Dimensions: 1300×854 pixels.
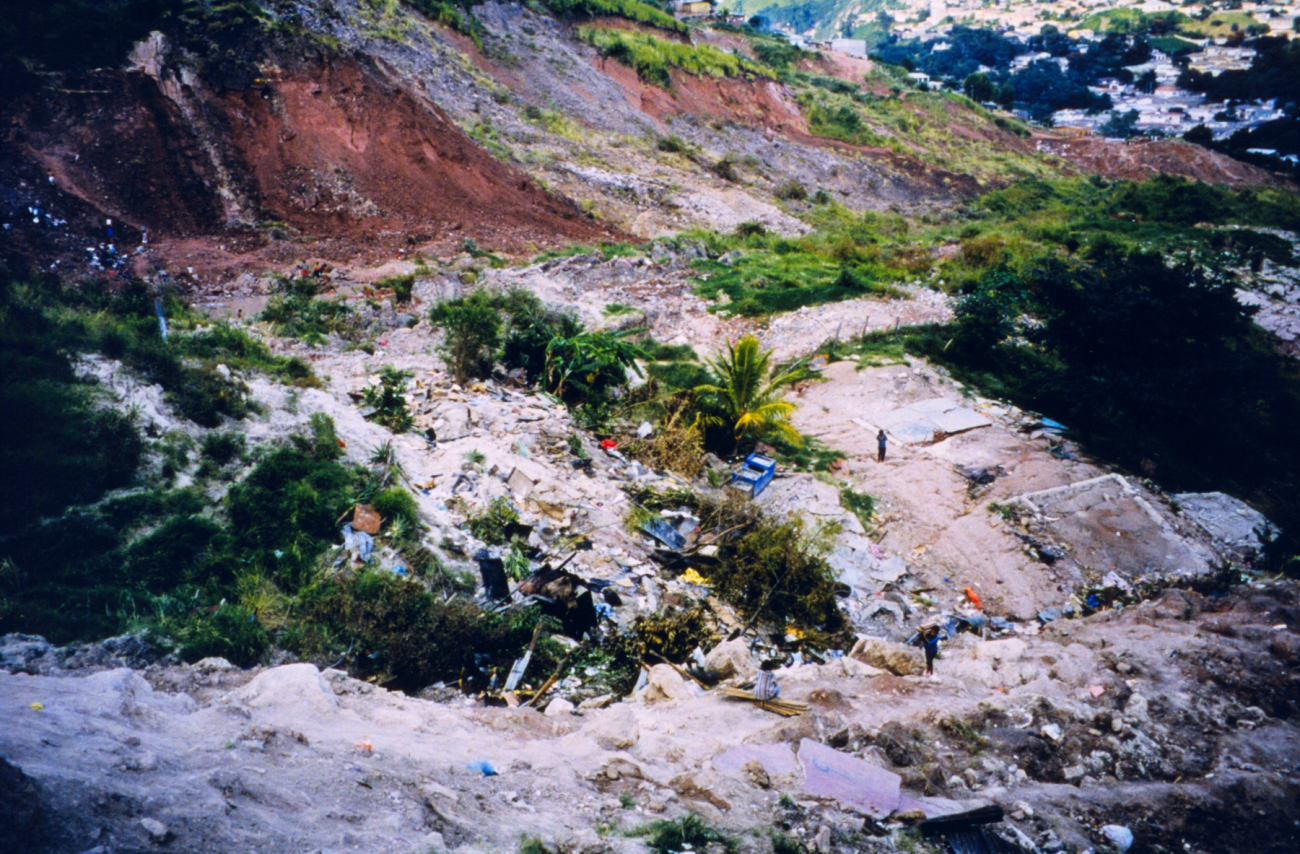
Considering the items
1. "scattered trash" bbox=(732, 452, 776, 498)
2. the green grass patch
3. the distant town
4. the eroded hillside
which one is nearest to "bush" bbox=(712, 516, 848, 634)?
the eroded hillside

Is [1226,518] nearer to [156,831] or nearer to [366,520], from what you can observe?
[366,520]

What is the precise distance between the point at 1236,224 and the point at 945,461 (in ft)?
63.6

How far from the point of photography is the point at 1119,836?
3.22 metres

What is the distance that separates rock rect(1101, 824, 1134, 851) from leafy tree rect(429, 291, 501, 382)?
7110 mm

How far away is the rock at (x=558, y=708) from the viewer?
396 cm

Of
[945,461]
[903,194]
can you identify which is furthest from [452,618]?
[903,194]

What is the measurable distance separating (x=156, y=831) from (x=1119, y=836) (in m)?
4.13

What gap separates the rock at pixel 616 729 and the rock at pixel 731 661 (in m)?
0.81

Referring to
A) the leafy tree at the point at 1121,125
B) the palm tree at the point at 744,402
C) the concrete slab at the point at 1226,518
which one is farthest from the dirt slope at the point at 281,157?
the leafy tree at the point at 1121,125

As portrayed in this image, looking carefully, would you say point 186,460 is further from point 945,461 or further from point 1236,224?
point 1236,224

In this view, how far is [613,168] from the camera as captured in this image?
64.0ft

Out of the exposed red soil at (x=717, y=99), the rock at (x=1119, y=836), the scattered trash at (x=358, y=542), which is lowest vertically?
the rock at (x=1119, y=836)

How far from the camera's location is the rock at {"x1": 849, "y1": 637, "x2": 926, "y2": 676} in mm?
4777

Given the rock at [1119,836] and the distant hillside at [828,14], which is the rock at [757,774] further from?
the distant hillside at [828,14]
